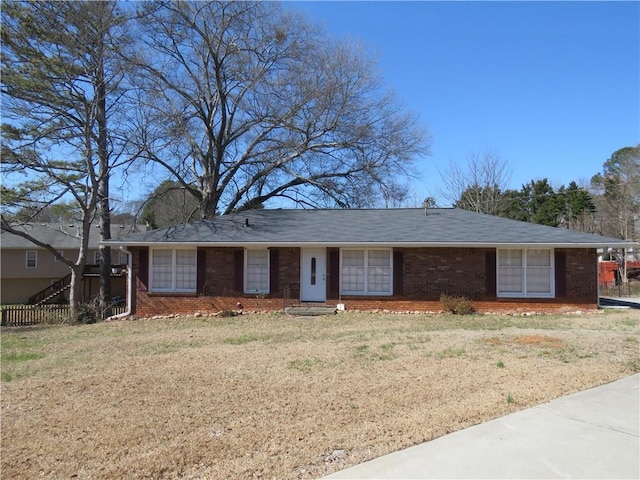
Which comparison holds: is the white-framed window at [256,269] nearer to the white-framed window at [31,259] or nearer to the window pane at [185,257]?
the window pane at [185,257]

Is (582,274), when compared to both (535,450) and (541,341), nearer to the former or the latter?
(541,341)

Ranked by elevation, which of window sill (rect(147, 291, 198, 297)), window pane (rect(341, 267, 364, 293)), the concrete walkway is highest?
window pane (rect(341, 267, 364, 293))

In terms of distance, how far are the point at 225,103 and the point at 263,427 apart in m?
24.3

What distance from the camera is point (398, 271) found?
1742cm

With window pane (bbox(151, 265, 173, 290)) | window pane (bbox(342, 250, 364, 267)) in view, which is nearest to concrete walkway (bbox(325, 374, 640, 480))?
window pane (bbox(342, 250, 364, 267))

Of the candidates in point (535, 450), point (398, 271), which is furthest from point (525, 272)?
point (535, 450)

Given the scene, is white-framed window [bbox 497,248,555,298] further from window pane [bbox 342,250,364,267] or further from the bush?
window pane [bbox 342,250,364,267]

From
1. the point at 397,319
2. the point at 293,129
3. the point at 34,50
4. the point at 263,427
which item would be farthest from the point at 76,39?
the point at 263,427

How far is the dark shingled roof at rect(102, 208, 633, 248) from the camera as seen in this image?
16.6 m

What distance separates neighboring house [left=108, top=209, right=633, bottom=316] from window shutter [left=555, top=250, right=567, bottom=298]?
0.11 feet

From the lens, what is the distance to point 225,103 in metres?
27.1

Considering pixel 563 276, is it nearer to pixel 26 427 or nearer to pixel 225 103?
pixel 26 427

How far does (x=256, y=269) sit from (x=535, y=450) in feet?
46.8

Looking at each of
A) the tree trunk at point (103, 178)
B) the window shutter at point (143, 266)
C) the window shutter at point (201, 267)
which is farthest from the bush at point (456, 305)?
the tree trunk at point (103, 178)
